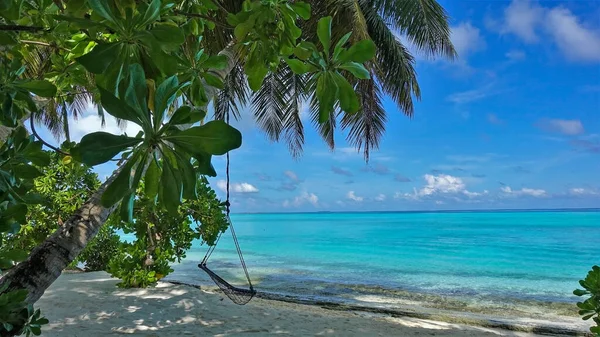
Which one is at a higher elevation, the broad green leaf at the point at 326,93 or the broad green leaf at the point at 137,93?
the broad green leaf at the point at 326,93

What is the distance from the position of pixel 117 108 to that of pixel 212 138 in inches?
4.3

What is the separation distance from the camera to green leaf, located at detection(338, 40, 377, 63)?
68 cm

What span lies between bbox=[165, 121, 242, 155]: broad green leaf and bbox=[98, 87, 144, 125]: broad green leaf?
0.05m

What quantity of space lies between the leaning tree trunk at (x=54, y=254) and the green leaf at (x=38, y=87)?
0.40 metres

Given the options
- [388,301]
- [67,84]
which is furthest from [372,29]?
[67,84]

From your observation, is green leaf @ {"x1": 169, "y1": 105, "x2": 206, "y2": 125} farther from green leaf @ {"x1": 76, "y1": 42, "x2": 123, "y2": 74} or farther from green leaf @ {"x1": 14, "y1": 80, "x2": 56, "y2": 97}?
green leaf @ {"x1": 14, "y1": 80, "x2": 56, "y2": 97}

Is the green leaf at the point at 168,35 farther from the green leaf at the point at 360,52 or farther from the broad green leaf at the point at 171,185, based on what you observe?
the green leaf at the point at 360,52

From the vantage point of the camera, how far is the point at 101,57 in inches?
20.9

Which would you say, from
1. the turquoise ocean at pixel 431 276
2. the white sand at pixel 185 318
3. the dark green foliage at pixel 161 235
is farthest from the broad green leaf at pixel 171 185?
the turquoise ocean at pixel 431 276

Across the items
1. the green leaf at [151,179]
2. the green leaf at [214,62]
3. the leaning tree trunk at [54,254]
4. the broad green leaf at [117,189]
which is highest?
the green leaf at [214,62]

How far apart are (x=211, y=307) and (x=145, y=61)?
4169 mm

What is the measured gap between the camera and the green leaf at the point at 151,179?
0.61 m

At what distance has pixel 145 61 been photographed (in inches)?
25.5

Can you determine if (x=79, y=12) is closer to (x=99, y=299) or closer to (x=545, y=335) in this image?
(x=99, y=299)
